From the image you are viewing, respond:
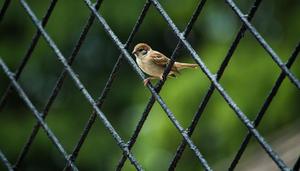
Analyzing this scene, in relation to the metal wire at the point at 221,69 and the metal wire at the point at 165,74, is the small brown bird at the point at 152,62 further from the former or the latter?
the metal wire at the point at 221,69

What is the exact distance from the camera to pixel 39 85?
6.77 meters

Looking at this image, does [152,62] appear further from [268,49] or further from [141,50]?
[268,49]

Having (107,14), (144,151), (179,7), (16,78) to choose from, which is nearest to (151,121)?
(144,151)

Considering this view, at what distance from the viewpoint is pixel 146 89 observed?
17.4ft

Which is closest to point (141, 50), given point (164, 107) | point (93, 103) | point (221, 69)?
point (93, 103)

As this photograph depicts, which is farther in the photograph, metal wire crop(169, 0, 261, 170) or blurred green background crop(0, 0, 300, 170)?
blurred green background crop(0, 0, 300, 170)

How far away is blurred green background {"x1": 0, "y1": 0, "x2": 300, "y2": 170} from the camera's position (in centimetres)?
446

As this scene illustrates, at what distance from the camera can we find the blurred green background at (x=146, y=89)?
446cm

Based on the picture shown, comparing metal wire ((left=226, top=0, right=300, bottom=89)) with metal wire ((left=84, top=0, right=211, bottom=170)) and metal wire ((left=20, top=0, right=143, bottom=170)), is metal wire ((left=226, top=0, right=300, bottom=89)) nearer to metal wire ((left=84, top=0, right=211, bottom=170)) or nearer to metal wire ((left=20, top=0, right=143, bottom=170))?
metal wire ((left=84, top=0, right=211, bottom=170))

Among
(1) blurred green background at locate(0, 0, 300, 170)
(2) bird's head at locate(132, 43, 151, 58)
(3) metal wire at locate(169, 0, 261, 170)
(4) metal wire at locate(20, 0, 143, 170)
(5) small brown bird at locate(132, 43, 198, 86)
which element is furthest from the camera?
(1) blurred green background at locate(0, 0, 300, 170)

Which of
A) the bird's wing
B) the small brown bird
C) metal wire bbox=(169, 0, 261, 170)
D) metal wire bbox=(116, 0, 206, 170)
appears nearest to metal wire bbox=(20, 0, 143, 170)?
metal wire bbox=(116, 0, 206, 170)

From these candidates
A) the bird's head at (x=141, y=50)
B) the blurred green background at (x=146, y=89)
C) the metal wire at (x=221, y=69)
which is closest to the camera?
the metal wire at (x=221, y=69)

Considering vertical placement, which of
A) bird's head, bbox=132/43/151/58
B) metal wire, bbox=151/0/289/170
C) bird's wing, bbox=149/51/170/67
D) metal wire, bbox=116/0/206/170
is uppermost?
bird's head, bbox=132/43/151/58

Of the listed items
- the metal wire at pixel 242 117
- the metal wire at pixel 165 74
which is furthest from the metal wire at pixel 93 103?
the metal wire at pixel 242 117
